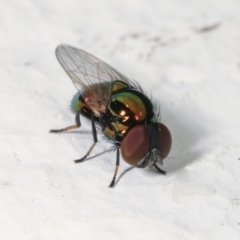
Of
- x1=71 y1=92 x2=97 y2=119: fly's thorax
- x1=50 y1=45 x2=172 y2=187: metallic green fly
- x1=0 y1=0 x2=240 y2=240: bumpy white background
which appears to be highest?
x1=50 y1=45 x2=172 y2=187: metallic green fly

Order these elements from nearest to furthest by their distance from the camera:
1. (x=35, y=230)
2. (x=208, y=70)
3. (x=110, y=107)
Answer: (x=35, y=230)
(x=110, y=107)
(x=208, y=70)

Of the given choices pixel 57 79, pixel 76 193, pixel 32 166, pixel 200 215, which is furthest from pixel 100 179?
pixel 57 79

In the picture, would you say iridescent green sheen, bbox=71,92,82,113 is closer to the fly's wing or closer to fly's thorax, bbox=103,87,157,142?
the fly's wing

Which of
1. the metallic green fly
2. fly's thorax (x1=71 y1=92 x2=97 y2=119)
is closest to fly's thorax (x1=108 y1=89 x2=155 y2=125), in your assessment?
the metallic green fly

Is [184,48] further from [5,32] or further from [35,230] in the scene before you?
[35,230]

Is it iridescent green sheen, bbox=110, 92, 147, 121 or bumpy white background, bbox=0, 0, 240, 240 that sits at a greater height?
iridescent green sheen, bbox=110, 92, 147, 121

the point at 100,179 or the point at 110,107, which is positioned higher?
the point at 110,107

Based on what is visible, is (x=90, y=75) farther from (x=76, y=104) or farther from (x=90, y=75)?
(x=76, y=104)
